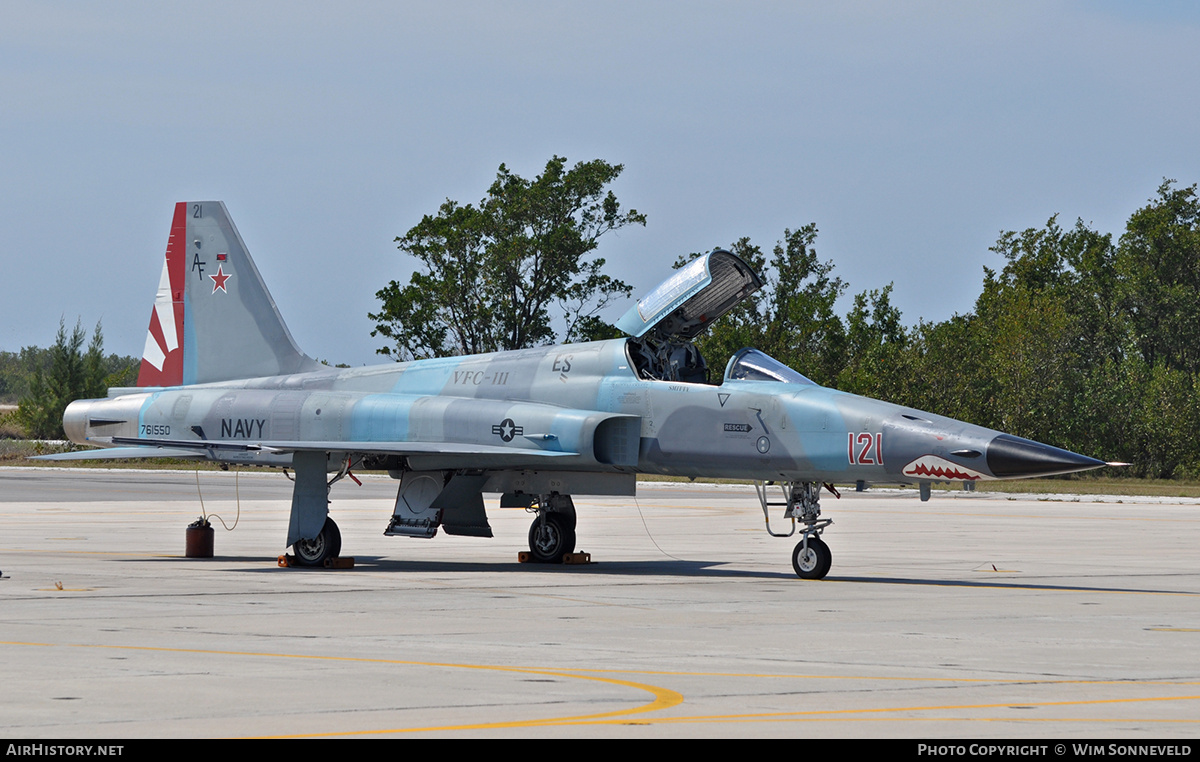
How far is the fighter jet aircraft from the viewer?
17531 mm

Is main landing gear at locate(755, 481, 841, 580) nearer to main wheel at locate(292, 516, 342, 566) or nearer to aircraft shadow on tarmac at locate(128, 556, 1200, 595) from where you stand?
aircraft shadow on tarmac at locate(128, 556, 1200, 595)

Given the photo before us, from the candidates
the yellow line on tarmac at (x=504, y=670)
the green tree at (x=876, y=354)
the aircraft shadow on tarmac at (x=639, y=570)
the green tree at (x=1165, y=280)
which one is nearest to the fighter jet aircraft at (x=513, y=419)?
the aircraft shadow on tarmac at (x=639, y=570)

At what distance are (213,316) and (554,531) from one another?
667 centimetres

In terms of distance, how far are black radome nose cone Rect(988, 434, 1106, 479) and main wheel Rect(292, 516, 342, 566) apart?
9.03 meters

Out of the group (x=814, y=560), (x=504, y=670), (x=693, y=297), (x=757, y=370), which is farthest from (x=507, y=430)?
(x=504, y=670)

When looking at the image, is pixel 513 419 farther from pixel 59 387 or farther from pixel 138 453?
pixel 59 387

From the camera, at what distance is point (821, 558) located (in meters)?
17.9

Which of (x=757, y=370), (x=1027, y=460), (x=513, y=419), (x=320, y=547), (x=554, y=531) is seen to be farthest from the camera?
(x=554, y=531)

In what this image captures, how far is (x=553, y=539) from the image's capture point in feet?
68.9

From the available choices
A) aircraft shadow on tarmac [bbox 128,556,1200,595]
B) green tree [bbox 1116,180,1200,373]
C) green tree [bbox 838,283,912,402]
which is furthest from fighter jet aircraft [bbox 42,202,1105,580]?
green tree [bbox 1116,180,1200,373]

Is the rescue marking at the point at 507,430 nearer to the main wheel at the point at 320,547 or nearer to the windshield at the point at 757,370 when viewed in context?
the main wheel at the point at 320,547

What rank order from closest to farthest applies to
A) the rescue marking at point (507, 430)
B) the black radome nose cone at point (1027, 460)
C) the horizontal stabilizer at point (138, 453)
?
the black radome nose cone at point (1027, 460), the rescue marking at point (507, 430), the horizontal stabilizer at point (138, 453)

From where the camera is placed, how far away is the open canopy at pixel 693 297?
61.7 ft

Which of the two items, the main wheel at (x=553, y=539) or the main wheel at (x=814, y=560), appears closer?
the main wheel at (x=814, y=560)
